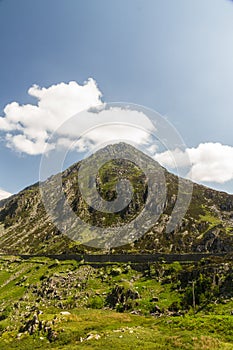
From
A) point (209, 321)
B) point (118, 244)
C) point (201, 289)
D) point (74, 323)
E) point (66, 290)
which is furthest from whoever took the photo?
point (118, 244)

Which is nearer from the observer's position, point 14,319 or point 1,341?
point 1,341

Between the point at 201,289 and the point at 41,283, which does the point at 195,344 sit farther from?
the point at 41,283

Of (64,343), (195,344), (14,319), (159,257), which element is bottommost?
(14,319)

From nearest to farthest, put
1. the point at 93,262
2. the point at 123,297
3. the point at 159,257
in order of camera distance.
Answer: the point at 123,297
the point at 159,257
the point at 93,262

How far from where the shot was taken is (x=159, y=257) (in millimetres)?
89625

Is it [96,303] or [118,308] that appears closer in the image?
[118,308]

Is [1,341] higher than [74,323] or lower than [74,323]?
lower

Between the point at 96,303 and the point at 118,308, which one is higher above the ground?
the point at 118,308

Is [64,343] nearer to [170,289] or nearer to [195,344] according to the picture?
[195,344]

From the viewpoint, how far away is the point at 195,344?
2436 centimetres

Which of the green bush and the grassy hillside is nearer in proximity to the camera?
the grassy hillside

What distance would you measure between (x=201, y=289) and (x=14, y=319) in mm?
33321

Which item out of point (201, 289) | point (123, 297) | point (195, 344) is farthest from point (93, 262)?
point (195, 344)

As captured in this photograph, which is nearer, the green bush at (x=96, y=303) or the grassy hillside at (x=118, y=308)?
the grassy hillside at (x=118, y=308)
